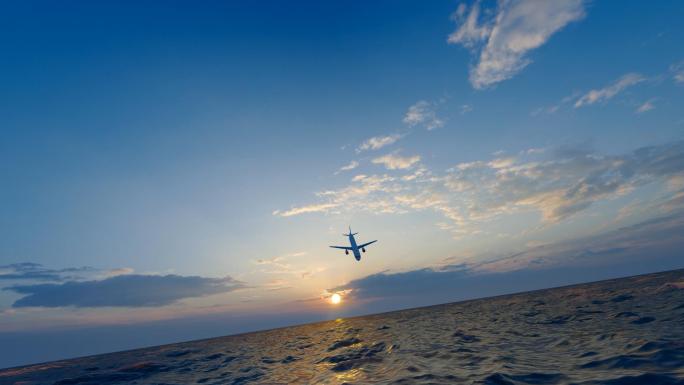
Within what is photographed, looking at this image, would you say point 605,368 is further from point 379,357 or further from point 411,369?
point 379,357

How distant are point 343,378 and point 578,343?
12796mm

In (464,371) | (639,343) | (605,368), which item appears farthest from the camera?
(639,343)

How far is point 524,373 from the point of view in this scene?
13008 millimetres

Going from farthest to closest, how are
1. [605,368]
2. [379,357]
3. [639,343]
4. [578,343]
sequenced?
1. [379,357]
2. [578,343]
3. [639,343]
4. [605,368]

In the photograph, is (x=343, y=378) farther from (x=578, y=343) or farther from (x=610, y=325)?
(x=610, y=325)

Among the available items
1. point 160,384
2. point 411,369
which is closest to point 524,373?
point 411,369

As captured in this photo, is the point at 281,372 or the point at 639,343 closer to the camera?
the point at 639,343

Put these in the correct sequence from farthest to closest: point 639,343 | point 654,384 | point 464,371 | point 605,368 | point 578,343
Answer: point 578,343, point 639,343, point 464,371, point 605,368, point 654,384

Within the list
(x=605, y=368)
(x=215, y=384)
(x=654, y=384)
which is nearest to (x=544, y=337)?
(x=605, y=368)

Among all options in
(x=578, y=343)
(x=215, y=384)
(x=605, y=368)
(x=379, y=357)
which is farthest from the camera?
(x=379, y=357)

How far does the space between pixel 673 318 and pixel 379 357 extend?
62.5 ft

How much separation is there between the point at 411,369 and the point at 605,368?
7928 mm

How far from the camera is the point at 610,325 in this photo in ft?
74.3

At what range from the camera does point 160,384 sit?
23.3 meters
